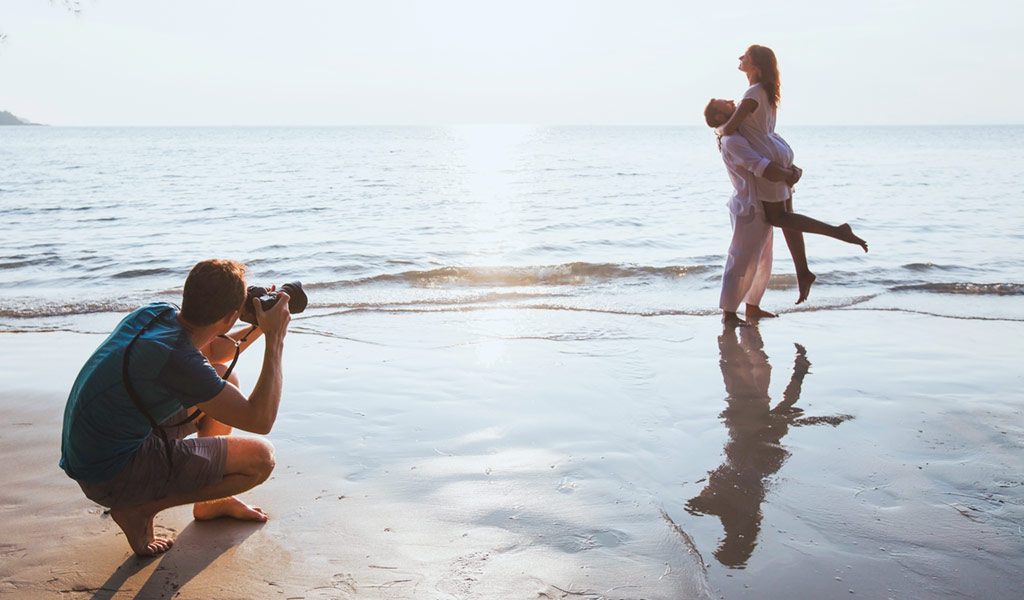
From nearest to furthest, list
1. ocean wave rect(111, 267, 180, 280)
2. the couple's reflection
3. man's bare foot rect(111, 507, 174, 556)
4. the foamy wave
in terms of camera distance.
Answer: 1. man's bare foot rect(111, 507, 174, 556)
2. the couple's reflection
3. the foamy wave
4. ocean wave rect(111, 267, 180, 280)

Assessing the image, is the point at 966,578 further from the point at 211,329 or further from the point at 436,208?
the point at 436,208

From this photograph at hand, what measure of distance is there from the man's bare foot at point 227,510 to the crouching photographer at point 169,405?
15cm

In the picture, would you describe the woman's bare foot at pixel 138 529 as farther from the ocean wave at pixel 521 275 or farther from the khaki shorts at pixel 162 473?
the ocean wave at pixel 521 275

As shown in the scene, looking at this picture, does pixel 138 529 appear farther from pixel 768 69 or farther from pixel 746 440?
pixel 768 69

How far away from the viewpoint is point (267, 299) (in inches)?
122

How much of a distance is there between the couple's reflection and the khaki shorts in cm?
189

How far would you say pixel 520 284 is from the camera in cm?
1023

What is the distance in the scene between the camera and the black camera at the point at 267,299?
10.2 feet

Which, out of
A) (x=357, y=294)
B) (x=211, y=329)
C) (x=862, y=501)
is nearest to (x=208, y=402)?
(x=211, y=329)

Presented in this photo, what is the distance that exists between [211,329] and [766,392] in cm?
348

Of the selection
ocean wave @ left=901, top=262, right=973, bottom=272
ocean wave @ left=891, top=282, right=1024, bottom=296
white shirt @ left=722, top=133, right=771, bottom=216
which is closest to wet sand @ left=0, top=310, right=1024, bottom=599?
white shirt @ left=722, top=133, right=771, bottom=216

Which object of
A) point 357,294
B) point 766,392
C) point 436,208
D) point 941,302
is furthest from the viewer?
point 436,208

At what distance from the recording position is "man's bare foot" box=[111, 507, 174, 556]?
3037 mm

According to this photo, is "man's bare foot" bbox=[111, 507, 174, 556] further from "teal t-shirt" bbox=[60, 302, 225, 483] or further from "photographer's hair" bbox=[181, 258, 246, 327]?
"photographer's hair" bbox=[181, 258, 246, 327]
